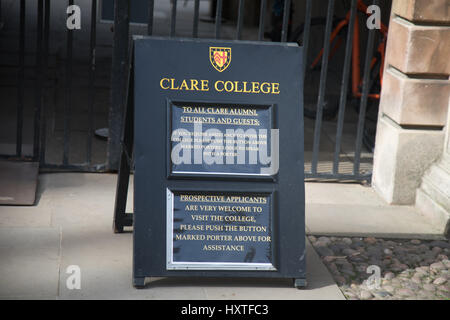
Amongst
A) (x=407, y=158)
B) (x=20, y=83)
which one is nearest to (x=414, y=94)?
(x=407, y=158)

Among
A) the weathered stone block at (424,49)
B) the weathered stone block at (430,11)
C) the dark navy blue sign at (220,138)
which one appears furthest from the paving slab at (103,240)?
the weathered stone block at (430,11)

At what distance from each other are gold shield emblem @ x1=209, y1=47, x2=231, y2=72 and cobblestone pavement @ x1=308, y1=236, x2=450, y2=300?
58.3 inches

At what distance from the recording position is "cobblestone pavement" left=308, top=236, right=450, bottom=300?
15.0ft

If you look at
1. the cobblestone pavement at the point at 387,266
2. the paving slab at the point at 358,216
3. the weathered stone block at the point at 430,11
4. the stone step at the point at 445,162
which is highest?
the weathered stone block at the point at 430,11

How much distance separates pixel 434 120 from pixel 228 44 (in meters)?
2.33

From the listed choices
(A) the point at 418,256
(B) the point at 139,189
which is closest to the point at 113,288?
(B) the point at 139,189

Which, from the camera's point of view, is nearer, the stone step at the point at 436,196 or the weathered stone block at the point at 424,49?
the stone step at the point at 436,196

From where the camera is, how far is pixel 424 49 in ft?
19.5

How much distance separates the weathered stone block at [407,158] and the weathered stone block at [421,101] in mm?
96

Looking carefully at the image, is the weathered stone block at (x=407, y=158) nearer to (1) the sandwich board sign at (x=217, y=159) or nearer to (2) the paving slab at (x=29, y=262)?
(1) the sandwich board sign at (x=217, y=159)

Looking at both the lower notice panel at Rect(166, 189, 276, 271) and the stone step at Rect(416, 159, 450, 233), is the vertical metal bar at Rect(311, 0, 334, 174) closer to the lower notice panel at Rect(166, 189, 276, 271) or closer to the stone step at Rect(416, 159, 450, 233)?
the stone step at Rect(416, 159, 450, 233)

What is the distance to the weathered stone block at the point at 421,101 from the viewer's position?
5.98 metres

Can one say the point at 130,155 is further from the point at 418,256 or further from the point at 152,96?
the point at 418,256

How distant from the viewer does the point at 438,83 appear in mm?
5973
